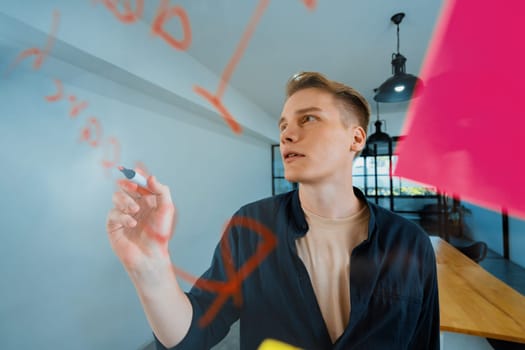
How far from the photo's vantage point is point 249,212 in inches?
29.5

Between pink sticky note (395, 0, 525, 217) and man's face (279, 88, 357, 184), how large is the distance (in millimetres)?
1278

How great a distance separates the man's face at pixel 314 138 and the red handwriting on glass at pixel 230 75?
1.02 meters

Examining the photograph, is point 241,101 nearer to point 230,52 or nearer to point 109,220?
point 230,52

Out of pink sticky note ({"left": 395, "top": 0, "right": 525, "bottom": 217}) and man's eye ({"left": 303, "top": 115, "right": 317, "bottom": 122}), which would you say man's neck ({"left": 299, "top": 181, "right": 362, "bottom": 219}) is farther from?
pink sticky note ({"left": 395, "top": 0, "right": 525, "bottom": 217})

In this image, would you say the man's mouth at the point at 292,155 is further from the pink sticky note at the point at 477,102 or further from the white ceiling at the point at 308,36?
Result: the pink sticky note at the point at 477,102

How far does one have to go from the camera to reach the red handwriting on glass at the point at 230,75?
4.49 ft

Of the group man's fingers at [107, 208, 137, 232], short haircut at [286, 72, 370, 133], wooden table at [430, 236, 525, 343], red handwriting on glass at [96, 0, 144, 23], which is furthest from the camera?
red handwriting on glass at [96, 0, 144, 23]

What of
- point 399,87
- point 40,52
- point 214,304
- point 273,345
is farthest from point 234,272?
point 399,87

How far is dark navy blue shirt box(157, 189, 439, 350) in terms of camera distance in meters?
0.55

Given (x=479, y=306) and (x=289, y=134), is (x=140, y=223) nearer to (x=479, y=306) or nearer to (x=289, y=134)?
(x=289, y=134)

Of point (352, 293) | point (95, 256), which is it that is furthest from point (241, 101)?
point (352, 293)

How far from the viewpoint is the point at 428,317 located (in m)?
0.61

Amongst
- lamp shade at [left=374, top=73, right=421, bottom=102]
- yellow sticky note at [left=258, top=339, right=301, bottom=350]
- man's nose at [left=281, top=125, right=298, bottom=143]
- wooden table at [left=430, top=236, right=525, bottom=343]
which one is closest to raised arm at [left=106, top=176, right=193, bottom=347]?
yellow sticky note at [left=258, top=339, right=301, bottom=350]

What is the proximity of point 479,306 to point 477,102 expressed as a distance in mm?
2014
